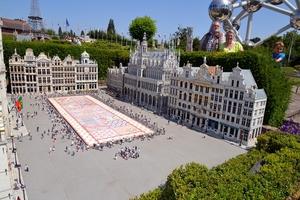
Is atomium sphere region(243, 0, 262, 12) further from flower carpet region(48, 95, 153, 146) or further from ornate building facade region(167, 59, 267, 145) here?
flower carpet region(48, 95, 153, 146)

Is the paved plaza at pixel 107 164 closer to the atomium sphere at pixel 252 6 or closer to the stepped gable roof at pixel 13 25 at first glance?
the atomium sphere at pixel 252 6

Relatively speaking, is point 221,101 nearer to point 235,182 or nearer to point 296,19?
point 235,182

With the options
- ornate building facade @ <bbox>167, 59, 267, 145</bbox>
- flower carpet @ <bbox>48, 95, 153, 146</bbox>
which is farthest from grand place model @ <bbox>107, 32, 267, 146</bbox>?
flower carpet @ <bbox>48, 95, 153, 146</bbox>

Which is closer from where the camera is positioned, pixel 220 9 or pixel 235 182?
pixel 235 182

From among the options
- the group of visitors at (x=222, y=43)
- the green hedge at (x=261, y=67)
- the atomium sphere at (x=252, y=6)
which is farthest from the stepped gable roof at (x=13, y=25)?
the atomium sphere at (x=252, y=6)

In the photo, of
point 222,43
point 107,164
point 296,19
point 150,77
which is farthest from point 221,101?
point 296,19

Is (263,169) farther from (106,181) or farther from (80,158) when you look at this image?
(80,158)
